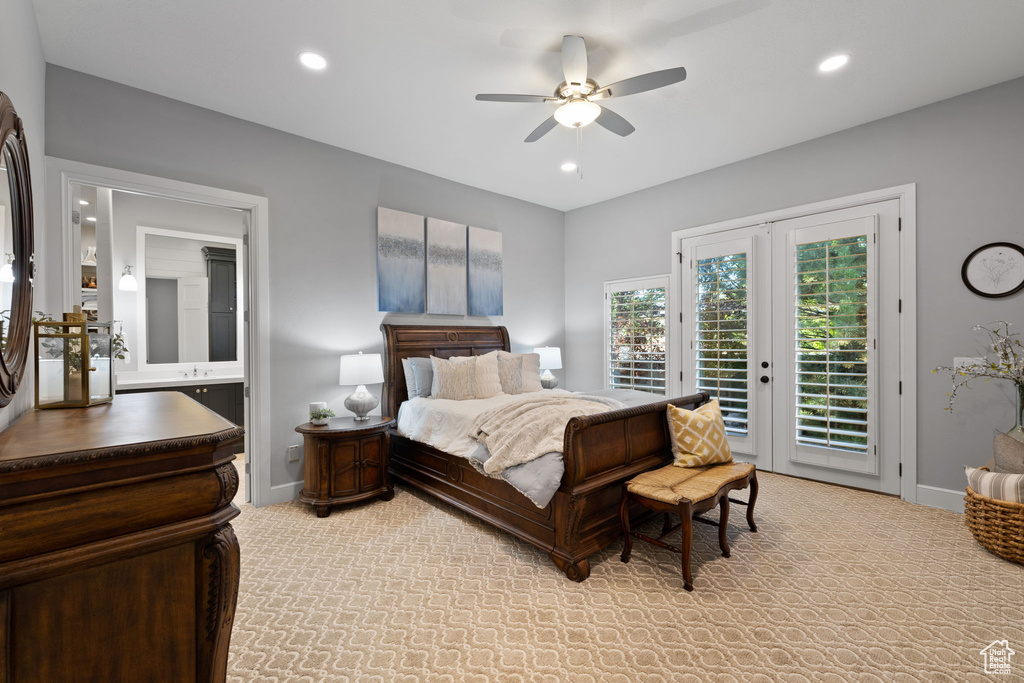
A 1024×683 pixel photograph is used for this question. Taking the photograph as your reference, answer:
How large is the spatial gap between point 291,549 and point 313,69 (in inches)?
119

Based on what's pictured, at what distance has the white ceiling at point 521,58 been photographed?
240 centimetres

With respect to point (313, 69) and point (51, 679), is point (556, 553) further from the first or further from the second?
point (313, 69)

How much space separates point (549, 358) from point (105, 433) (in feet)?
14.9

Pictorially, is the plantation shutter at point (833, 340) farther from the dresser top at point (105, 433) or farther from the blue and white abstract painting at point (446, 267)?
the dresser top at point (105, 433)

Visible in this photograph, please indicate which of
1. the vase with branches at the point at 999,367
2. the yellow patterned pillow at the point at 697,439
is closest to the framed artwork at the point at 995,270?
the vase with branches at the point at 999,367

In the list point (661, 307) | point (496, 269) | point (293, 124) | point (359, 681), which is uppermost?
point (293, 124)

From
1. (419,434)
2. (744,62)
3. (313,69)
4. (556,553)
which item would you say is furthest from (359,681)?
(744,62)

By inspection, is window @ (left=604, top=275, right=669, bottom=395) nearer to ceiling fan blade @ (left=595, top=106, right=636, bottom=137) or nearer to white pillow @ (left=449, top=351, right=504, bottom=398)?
white pillow @ (left=449, top=351, right=504, bottom=398)

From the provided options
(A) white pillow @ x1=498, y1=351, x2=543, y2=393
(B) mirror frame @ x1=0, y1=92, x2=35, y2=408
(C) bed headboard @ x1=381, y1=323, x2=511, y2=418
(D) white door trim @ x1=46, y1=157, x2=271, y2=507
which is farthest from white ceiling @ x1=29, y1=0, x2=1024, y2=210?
(A) white pillow @ x1=498, y1=351, x2=543, y2=393

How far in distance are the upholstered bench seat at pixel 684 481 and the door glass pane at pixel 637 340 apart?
225 centimetres

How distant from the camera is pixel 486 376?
164 inches

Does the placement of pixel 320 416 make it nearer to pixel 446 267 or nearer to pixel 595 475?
pixel 446 267

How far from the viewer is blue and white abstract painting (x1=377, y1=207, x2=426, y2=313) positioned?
4.25 metres

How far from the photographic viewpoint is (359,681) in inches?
68.8
